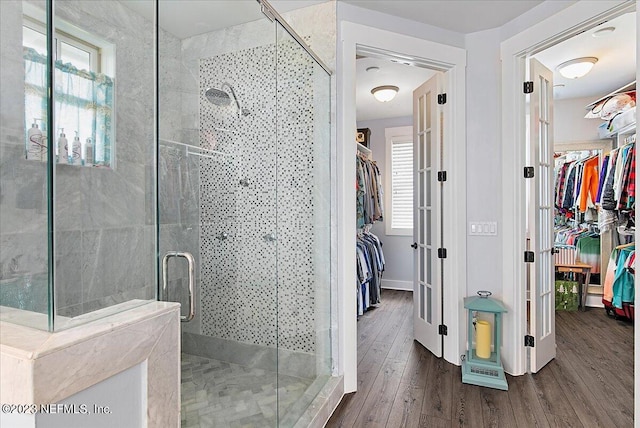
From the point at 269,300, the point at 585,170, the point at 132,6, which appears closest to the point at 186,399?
the point at 269,300

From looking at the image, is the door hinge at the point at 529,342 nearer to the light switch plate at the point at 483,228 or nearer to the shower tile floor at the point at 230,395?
the light switch plate at the point at 483,228

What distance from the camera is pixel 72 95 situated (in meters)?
1.02

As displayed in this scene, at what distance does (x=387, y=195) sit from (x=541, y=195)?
292 cm

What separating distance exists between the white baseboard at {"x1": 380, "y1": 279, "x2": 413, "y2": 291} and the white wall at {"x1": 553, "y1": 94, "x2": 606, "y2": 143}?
2856mm

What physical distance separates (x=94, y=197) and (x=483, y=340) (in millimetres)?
2706

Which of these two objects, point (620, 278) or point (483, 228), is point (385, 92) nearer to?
point (483, 228)

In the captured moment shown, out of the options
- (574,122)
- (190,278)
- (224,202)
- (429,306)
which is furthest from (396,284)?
(190,278)

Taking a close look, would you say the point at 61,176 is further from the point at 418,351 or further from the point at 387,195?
the point at 387,195

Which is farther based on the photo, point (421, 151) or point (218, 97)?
point (421, 151)

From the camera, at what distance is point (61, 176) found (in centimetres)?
92

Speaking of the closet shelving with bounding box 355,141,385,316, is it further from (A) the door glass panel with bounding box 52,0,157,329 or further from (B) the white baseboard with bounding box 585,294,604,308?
(A) the door glass panel with bounding box 52,0,157,329

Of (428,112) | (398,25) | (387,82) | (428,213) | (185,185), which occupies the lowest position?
(428,213)

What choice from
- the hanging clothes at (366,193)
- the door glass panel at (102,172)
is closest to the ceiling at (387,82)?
the hanging clothes at (366,193)

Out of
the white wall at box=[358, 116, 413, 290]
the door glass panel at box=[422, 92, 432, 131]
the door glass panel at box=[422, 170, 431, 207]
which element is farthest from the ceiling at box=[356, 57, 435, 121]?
the door glass panel at box=[422, 170, 431, 207]
